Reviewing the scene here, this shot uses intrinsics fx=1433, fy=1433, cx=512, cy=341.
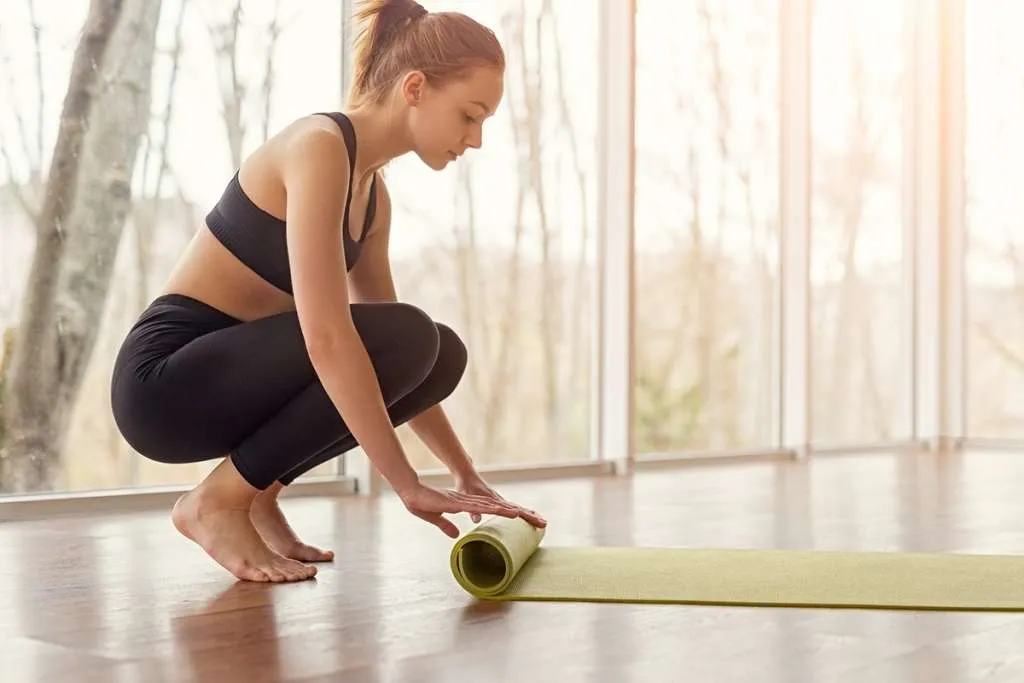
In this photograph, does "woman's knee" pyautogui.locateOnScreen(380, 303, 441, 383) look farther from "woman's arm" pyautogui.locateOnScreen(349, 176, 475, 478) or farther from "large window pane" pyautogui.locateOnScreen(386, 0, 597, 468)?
"large window pane" pyautogui.locateOnScreen(386, 0, 597, 468)

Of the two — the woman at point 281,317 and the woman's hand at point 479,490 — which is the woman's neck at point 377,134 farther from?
the woman's hand at point 479,490

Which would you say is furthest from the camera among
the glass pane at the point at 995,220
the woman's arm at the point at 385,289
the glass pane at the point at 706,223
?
the glass pane at the point at 995,220

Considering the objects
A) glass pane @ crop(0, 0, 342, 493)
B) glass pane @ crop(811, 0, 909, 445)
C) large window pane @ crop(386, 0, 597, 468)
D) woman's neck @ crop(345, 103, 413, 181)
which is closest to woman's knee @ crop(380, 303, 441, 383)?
woman's neck @ crop(345, 103, 413, 181)

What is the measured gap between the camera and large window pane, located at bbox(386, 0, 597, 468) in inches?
160

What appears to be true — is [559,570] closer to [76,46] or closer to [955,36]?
[76,46]

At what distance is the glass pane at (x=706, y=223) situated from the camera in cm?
476

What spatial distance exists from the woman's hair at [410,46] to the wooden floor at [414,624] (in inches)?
27.5

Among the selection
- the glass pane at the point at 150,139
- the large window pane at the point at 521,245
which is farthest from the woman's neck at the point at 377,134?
the large window pane at the point at 521,245

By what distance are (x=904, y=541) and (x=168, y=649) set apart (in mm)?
1463

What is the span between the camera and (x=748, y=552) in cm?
225

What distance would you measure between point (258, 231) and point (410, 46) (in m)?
0.33

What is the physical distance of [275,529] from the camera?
215 cm

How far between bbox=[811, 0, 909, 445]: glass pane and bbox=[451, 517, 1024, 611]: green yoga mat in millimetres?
3343

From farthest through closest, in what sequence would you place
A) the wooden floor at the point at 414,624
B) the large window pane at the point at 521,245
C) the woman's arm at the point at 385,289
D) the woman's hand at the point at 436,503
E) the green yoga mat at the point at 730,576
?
the large window pane at the point at 521,245
the woman's arm at the point at 385,289
the green yoga mat at the point at 730,576
the woman's hand at the point at 436,503
the wooden floor at the point at 414,624
